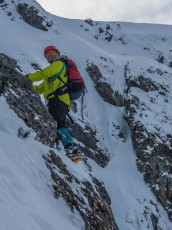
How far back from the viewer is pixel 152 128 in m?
13.0

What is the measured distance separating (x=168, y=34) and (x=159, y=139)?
20.9m

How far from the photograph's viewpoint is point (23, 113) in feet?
14.6

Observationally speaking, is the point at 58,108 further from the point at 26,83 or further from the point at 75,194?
the point at 75,194

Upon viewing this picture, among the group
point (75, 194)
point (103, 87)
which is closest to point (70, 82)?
point (75, 194)

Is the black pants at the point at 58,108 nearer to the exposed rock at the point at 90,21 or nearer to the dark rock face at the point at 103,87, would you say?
the dark rock face at the point at 103,87

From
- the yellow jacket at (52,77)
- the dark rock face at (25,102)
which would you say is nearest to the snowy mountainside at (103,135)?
the dark rock face at (25,102)

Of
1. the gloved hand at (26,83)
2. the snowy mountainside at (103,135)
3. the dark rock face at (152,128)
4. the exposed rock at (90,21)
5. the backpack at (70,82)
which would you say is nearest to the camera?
the snowy mountainside at (103,135)

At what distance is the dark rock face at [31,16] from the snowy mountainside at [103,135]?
0.36 feet

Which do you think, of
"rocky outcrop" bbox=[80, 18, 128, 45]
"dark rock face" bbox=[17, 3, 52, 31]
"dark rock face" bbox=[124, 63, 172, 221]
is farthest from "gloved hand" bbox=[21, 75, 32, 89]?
"rocky outcrop" bbox=[80, 18, 128, 45]

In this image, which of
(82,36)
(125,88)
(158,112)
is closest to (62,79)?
(158,112)

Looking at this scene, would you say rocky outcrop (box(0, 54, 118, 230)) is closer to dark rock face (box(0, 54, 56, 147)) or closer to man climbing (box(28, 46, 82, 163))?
dark rock face (box(0, 54, 56, 147))

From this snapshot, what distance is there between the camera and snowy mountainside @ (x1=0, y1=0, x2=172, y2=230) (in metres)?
2.67

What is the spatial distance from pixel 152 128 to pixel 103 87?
19.0ft

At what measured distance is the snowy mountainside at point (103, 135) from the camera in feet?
8.76
